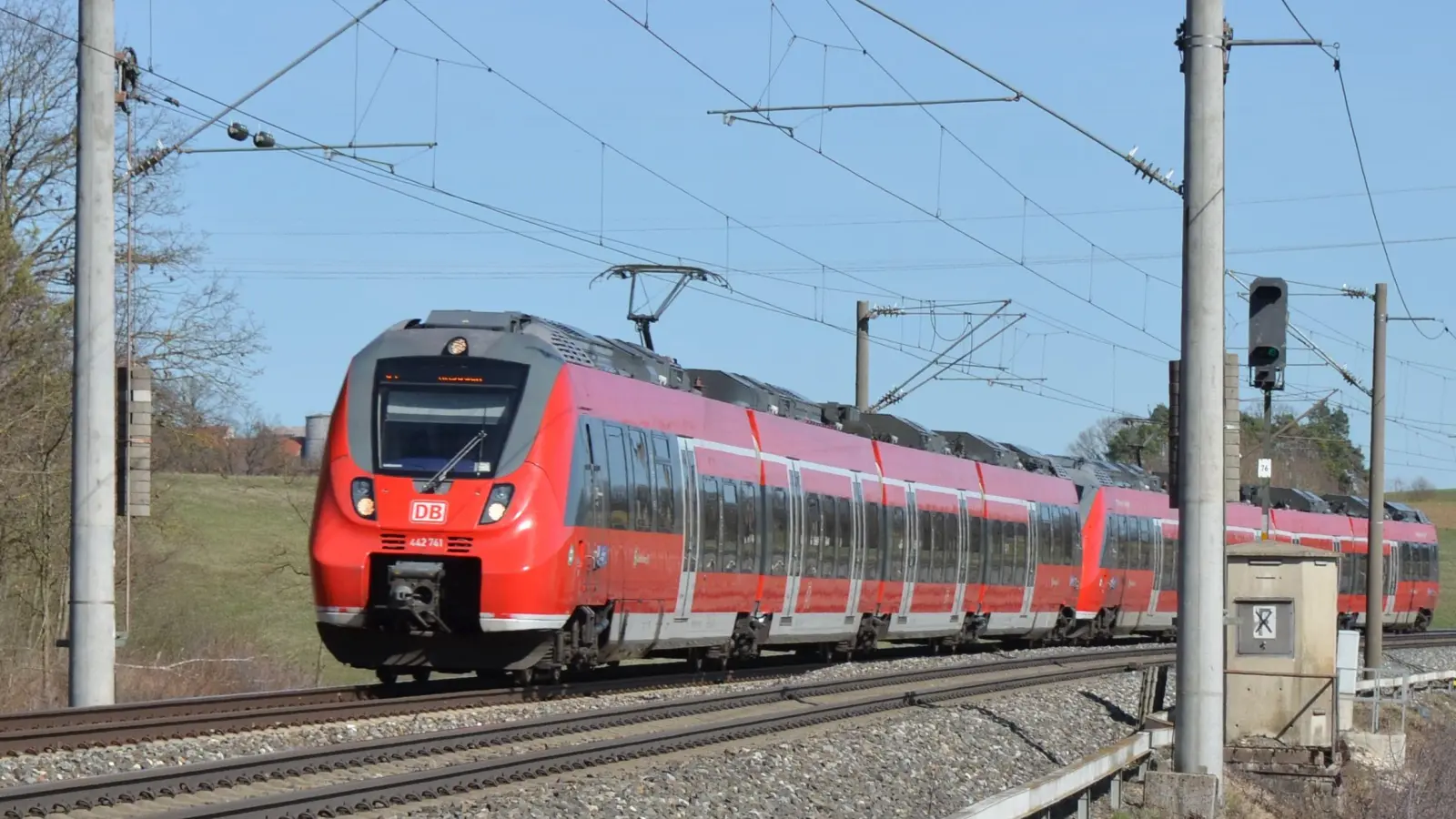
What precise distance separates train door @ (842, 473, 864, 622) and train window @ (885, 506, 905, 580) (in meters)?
1.28

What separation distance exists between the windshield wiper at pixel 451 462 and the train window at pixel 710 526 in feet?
14.8

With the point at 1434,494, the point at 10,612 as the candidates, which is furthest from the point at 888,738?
the point at 1434,494

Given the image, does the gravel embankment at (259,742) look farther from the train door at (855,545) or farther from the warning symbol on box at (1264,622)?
the train door at (855,545)

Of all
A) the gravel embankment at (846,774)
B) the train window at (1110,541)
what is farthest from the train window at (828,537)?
the train window at (1110,541)

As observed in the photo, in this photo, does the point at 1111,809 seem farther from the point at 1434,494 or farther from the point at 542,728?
the point at 1434,494

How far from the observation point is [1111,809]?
1505 cm

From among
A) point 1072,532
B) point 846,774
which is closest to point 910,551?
point 1072,532

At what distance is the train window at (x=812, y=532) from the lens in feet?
80.2

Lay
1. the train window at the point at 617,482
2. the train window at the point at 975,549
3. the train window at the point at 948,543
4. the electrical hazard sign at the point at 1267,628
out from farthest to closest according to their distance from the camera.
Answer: the train window at the point at 975,549, the train window at the point at 948,543, the electrical hazard sign at the point at 1267,628, the train window at the point at 617,482

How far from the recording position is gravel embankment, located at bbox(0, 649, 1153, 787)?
11234 mm

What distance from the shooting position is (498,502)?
16609 mm

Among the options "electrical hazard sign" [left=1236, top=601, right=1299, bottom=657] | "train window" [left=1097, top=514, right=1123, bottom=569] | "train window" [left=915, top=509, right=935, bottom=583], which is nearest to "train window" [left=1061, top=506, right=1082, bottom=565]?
"train window" [left=1097, top=514, right=1123, bottom=569]

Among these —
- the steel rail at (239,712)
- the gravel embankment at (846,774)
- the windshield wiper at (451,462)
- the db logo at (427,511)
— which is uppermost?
the windshield wiper at (451,462)

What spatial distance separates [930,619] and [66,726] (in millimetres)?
18631
